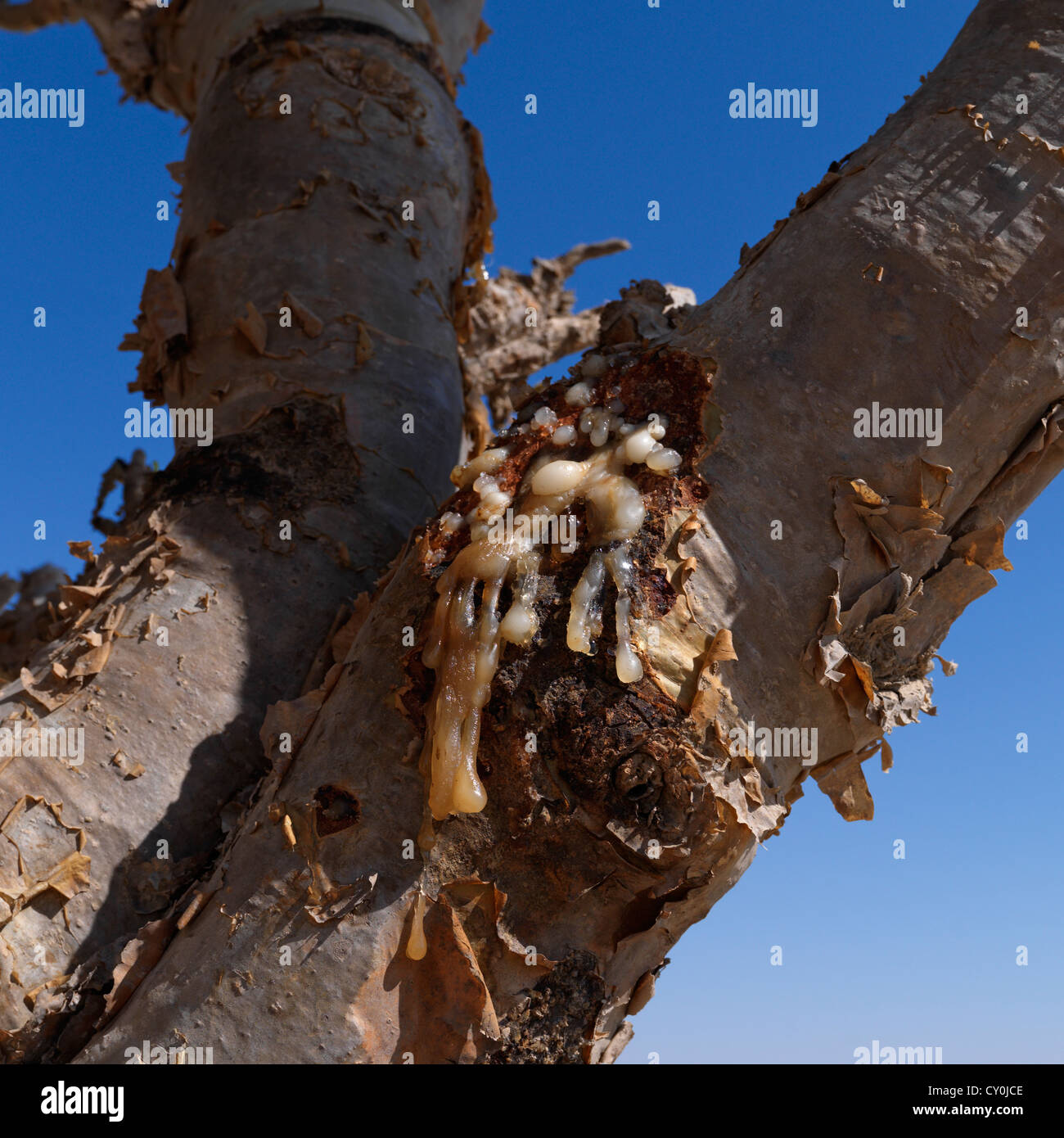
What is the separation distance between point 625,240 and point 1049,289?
4.47 meters

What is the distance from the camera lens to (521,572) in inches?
64.7

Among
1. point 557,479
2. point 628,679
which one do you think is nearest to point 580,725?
point 628,679

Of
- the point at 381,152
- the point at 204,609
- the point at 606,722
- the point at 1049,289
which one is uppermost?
the point at 381,152

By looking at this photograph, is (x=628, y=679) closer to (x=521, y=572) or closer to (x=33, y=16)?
(x=521, y=572)

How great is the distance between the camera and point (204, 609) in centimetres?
211

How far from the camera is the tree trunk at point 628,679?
5.11 ft

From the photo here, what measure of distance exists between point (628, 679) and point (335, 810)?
Answer: 543 mm

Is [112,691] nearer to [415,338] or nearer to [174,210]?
[415,338]

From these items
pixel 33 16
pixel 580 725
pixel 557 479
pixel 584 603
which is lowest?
pixel 580 725

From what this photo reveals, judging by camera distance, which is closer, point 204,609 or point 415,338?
point 204,609

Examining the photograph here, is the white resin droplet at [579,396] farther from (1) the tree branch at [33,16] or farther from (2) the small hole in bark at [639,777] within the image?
(1) the tree branch at [33,16]

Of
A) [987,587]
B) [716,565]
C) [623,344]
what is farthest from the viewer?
[623,344]
